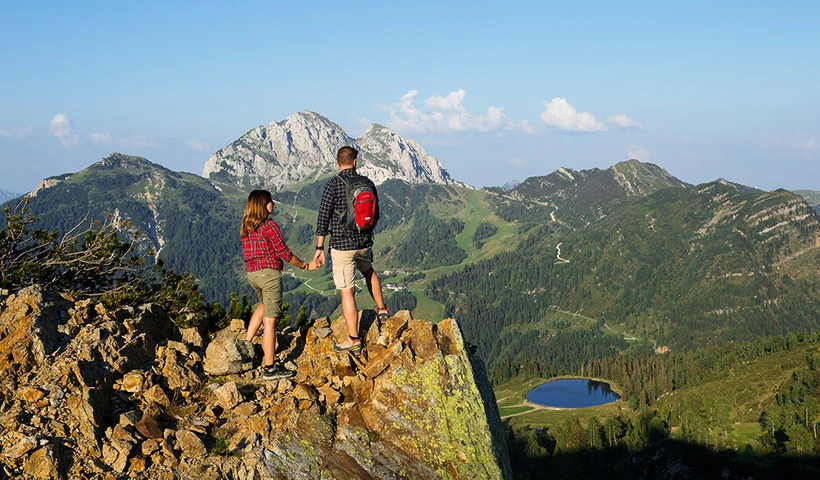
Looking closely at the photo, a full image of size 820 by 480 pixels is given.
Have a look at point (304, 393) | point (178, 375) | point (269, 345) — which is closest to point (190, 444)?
point (304, 393)

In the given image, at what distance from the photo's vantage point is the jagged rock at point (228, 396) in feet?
43.5

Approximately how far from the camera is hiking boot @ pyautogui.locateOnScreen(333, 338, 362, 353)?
615 inches

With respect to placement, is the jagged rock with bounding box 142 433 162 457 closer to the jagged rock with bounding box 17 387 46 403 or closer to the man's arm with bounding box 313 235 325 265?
the jagged rock with bounding box 17 387 46 403

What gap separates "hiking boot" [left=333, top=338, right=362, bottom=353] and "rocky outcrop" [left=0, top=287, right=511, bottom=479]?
0.32 metres

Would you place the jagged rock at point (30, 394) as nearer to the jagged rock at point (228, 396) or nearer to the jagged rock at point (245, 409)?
the jagged rock at point (228, 396)

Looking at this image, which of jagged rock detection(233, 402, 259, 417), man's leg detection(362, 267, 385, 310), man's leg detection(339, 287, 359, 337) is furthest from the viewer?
man's leg detection(362, 267, 385, 310)

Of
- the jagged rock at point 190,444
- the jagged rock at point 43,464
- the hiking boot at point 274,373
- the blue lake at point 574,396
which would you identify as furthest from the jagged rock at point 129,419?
the blue lake at point 574,396

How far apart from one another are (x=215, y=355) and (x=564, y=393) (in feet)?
633

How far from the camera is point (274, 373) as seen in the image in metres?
14.8

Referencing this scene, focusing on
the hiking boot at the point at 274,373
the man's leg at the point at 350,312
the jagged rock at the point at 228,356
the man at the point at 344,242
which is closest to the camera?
the hiking boot at the point at 274,373

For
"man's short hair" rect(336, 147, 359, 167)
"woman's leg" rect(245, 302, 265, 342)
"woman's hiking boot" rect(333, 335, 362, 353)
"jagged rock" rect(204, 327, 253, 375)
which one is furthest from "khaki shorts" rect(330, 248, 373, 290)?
"jagged rock" rect(204, 327, 253, 375)

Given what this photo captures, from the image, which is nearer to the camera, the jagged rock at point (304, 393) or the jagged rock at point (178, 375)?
the jagged rock at point (304, 393)

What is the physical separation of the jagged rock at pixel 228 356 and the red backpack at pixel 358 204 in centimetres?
465

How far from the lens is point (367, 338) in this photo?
55.2 ft
